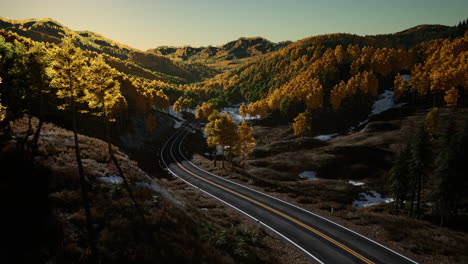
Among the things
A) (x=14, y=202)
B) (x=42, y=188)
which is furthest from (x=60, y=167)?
(x=14, y=202)

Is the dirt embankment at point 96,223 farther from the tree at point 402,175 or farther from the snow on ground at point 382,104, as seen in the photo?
Result: the snow on ground at point 382,104

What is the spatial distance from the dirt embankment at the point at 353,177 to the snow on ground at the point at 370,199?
2.52 feet

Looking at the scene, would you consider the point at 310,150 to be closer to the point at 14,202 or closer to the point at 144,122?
the point at 144,122

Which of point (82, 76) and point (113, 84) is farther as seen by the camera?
point (113, 84)

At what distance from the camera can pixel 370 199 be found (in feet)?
142

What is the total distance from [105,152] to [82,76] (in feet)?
24.2

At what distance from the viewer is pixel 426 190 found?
45.0m

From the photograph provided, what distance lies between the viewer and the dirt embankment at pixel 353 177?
70.1 ft

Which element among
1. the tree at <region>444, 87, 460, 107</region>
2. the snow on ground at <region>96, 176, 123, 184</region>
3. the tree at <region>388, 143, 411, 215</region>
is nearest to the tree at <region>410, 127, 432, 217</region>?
the tree at <region>388, 143, 411, 215</region>

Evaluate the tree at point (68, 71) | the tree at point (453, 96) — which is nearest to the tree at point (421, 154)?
the tree at point (68, 71)

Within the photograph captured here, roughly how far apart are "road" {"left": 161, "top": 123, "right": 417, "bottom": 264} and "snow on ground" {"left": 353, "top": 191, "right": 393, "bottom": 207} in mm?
19681

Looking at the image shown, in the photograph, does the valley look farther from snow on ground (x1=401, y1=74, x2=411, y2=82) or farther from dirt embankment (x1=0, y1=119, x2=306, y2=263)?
snow on ground (x1=401, y1=74, x2=411, y2=82)

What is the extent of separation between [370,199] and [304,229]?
27.6m

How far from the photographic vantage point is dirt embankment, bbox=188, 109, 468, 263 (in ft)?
70.1
